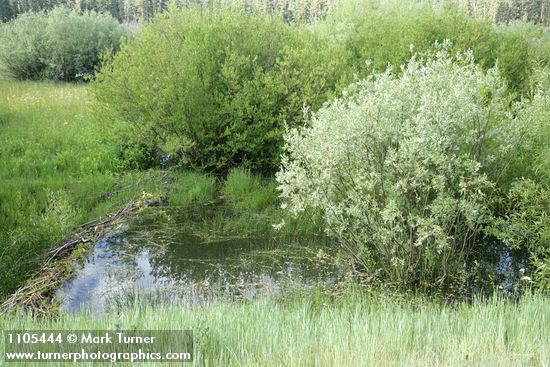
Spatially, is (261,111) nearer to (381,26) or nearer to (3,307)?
(381,26)

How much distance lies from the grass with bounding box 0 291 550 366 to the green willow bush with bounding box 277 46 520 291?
1878 millimetres

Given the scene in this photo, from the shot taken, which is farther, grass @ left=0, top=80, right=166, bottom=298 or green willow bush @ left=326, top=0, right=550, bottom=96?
green willow bush @ left=326, top=0, right=550, bottom=96

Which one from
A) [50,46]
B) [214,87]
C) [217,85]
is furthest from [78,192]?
[50,46]

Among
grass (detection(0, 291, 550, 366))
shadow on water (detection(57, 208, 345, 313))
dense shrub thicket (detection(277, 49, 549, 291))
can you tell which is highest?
dense shrub thicket (detection(277, 49, 549, 291))

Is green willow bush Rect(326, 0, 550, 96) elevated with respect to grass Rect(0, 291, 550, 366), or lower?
elevated

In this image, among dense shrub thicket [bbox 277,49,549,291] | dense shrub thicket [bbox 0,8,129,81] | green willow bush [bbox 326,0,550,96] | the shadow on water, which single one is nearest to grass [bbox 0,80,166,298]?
the shadow on water

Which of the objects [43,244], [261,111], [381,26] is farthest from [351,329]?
[381,26]

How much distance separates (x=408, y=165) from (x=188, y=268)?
3.95 meters

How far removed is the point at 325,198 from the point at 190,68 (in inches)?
253

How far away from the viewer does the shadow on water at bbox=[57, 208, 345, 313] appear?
23.7 ft

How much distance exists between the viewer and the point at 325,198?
7078 millimetres

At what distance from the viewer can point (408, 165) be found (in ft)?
21.1

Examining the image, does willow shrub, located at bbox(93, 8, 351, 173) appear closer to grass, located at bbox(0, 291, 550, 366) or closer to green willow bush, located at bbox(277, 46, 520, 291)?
green willow bush, located at bbox(277, 46, 520, 291)

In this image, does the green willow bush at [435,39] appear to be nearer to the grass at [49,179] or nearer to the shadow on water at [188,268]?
the shadow on water at [188,268]
